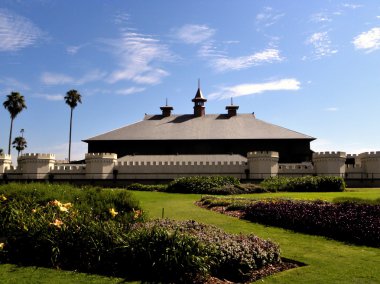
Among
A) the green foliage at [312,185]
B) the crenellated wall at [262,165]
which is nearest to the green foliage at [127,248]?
the green foliage at [312,185]

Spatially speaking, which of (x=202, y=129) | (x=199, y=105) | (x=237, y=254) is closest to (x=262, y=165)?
(x=202, y=129)

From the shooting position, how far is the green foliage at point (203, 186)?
27772mm

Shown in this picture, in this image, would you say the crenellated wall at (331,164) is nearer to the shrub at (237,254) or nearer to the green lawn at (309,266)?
the green lawn at (309,266)

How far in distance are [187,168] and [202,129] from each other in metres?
11.1

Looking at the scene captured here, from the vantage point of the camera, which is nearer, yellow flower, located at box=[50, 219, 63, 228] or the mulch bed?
the mulch bed

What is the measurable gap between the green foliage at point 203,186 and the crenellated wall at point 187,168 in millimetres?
7683

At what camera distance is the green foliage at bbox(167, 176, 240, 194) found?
2777 cm

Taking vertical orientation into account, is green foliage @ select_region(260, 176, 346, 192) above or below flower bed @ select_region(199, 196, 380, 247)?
above

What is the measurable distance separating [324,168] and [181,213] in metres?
26.4

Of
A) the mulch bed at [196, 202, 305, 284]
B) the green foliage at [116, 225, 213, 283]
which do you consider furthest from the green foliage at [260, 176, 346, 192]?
the green foliage at [116, 225, 213, 283]

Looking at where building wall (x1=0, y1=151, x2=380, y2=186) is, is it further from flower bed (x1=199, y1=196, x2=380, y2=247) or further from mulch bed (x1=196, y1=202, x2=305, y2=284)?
mulch bed (x1=196, y1=202, x2=305, y2=284)

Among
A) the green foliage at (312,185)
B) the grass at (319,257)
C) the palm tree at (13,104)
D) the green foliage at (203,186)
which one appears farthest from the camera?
the palm tree at (13,104)

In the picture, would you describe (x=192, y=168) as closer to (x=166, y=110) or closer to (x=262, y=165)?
(x=262, y=165)

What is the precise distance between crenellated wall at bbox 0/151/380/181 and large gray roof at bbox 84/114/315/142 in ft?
17.9
